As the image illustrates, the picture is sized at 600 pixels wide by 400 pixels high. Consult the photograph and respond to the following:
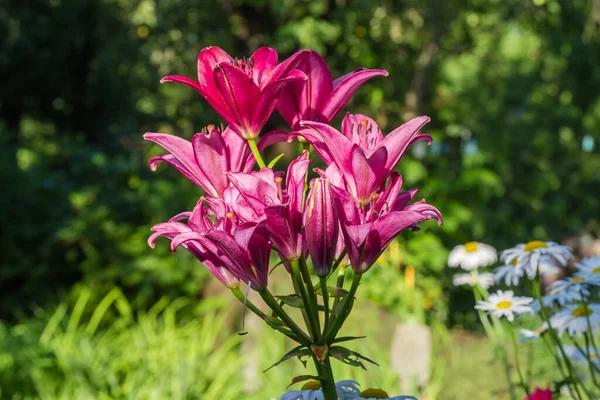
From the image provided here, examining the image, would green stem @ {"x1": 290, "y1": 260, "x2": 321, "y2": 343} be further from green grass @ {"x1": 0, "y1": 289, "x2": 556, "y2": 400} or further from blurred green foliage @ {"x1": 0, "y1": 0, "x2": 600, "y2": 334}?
blurred green foliage @ {"x1": 0, "y1": 0, "x2": 600, "y2": 334}

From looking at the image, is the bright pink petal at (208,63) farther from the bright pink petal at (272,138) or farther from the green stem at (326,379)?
the green stem at (326,379)

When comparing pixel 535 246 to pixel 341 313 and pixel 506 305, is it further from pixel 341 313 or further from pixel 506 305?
pixel 341 313


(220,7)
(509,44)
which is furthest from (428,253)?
(509,44)

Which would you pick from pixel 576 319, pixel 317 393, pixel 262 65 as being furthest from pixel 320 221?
pixel 576 319

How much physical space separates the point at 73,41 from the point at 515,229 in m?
6.80

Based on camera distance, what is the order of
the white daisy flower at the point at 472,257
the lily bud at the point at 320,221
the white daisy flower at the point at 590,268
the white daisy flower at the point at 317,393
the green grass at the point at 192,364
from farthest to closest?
the green grass at the point at 192,364 → the white daisy flower at the point at 472,257 → the white daisy flower at the point at 590,268 → the white daisy flower at the point at 317,393 → the lily bud at the point at 320,221

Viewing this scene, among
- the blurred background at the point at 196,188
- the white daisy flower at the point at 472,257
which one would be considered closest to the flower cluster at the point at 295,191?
the white daisy flower at the point at 472,257

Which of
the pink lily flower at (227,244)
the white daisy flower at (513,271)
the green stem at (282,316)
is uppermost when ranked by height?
the white daisy flower at (513,271)

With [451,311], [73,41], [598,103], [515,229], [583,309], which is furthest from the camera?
[73,41]

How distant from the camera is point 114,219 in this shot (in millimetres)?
5633

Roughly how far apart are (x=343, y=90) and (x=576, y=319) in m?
0.95

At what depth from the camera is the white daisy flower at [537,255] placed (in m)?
1.59

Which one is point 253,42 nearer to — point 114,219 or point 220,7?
point 220,7

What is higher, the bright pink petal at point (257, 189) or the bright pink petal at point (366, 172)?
the bright pink petal at point (366, 172)
